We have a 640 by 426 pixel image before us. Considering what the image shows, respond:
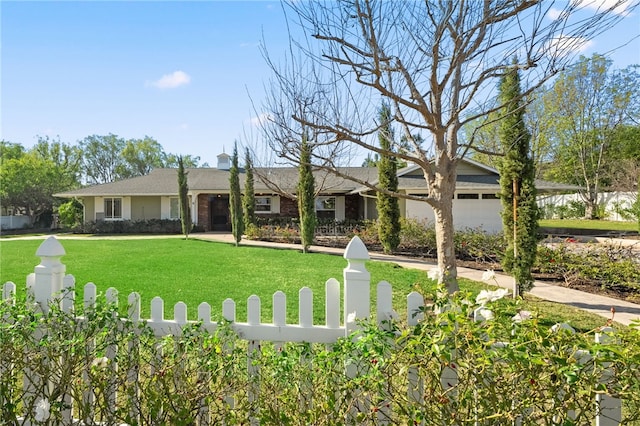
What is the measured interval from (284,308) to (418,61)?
9.12 feet

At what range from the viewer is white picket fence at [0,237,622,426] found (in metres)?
2.17

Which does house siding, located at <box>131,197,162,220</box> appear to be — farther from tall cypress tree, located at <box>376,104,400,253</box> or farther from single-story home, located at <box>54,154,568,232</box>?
tall cypress tree, located at <box>376,104,400,253</box>

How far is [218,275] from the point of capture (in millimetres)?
8797

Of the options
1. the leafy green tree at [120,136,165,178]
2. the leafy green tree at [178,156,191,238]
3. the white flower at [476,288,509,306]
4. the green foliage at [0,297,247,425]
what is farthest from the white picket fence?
the leafy green tree at [120,136,165,178]

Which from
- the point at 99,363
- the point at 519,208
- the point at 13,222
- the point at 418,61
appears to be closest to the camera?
the point at 99,363

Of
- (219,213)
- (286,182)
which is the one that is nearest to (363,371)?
(286,182)

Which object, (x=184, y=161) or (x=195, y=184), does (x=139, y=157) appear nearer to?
(x=184, y=161)

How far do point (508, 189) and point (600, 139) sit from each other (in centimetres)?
3219

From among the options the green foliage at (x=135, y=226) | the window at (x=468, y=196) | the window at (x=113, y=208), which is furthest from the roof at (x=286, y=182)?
the green foliage at (x=135, y=226)

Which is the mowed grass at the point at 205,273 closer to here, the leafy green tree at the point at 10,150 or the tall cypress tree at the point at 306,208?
the tall cypress tree at the point at 306,208

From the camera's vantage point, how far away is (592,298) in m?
7.07

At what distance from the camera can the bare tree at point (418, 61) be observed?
2967 millimetres

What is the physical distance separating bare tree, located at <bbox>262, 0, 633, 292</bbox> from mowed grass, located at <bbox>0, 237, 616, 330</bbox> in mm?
2120

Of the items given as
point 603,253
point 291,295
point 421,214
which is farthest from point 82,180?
point 603,253
